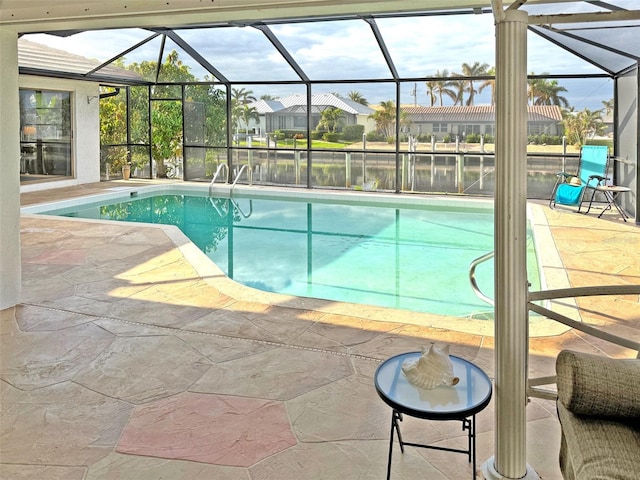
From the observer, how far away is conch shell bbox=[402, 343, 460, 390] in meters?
2.07

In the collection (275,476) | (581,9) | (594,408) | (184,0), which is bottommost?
(275,476)

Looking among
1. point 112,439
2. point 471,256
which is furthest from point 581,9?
point 112,439

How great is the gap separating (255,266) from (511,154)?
5.53 m

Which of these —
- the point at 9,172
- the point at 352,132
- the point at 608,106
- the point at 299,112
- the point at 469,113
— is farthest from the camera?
the point at 299,112

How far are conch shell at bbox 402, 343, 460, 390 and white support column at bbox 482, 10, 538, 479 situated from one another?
0.60 feet

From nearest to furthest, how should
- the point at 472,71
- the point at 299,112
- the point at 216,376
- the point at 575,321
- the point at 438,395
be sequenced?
the point at 575,321
the point at 438,395
the point at 216,376
the point at 472,71
the point at 299,112

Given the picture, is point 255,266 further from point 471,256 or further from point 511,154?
point 511,154

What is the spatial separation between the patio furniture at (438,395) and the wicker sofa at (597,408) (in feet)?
1.09

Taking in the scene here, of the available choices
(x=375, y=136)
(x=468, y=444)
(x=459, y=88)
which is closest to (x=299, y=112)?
(x=375, y=136)

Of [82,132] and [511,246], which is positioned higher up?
[82,132]

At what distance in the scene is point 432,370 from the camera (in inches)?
82.3

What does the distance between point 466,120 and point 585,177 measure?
278 centimetres

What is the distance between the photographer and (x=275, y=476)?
2.28 meters

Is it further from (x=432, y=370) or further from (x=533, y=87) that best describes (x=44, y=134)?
(x=432, y=370)
